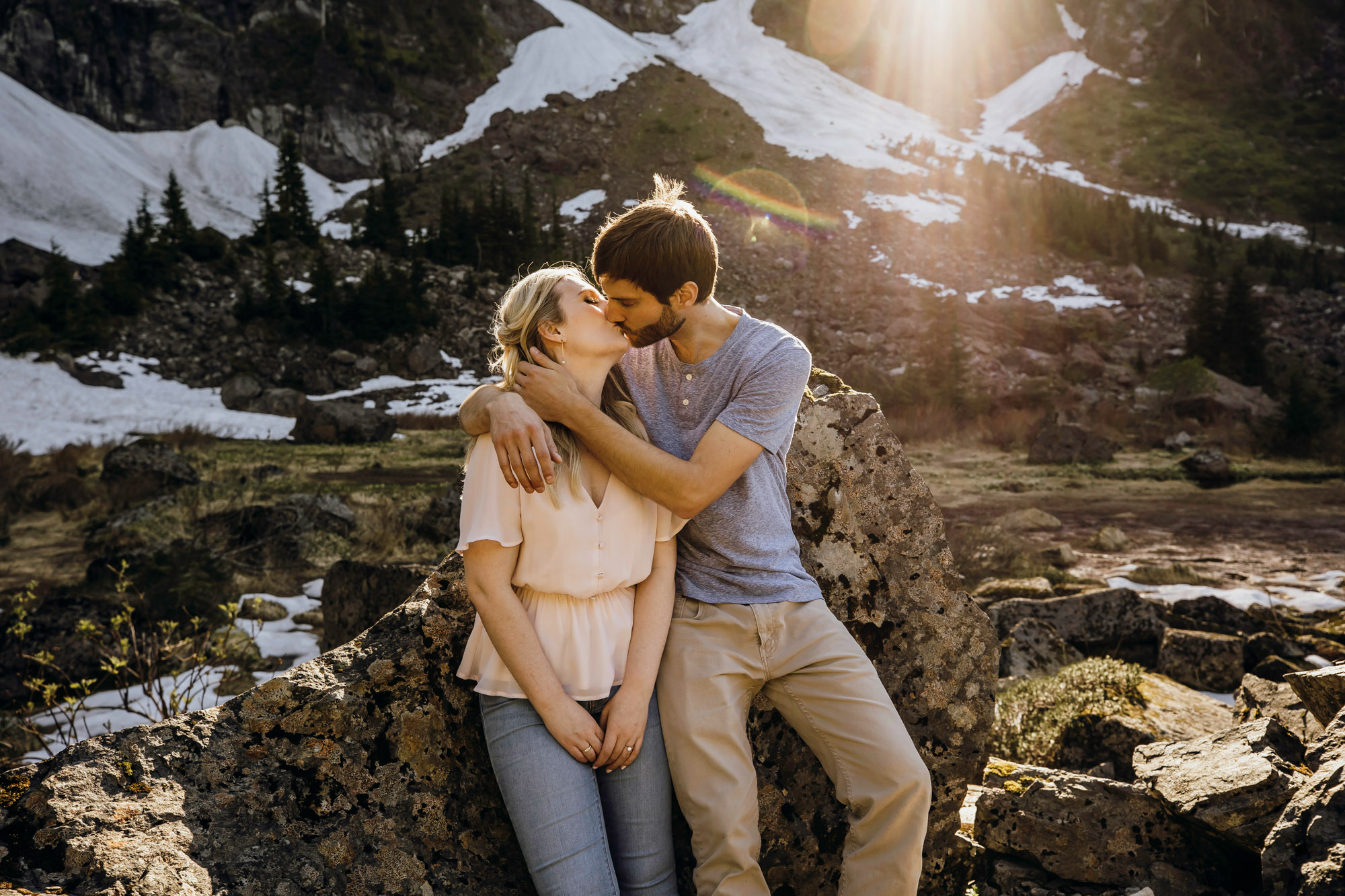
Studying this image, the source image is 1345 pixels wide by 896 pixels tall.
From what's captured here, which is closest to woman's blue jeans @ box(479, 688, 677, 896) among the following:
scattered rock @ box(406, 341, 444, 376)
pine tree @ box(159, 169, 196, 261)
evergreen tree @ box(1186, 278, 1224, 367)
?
scattered rock @ box(406, 341, 444, 376)

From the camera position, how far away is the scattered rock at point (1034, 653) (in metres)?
6.72

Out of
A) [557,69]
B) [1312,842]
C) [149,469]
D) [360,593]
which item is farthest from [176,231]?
[1312,842]

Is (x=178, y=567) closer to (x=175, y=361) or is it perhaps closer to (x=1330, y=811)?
(x=1330, y=811)

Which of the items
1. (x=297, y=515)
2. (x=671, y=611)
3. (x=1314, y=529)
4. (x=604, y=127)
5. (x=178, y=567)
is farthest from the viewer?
(x=604, y=127)

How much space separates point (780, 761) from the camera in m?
2.83

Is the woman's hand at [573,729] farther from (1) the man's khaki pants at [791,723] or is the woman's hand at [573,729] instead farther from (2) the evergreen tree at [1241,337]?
(2) the evergreen tree at [1241,337]

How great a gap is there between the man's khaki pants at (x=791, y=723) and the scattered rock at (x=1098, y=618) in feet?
18.5

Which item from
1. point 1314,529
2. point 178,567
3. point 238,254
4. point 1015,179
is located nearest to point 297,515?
point 178,567

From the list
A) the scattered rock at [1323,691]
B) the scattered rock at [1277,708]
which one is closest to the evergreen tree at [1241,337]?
the scattered rock at [1277,708]

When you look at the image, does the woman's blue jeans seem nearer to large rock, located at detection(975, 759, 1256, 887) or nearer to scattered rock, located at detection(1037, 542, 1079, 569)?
large rock, located at detection(975, 759, 1256, 887)

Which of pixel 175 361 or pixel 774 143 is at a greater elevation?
pixel 774 143

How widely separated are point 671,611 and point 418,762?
94cm

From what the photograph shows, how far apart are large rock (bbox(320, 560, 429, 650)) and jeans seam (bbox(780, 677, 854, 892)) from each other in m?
3.90

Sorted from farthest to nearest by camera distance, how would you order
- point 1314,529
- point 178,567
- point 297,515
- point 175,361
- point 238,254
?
point 238,254, point 175,361, point 1314,529, point 297,515, point 178,567
